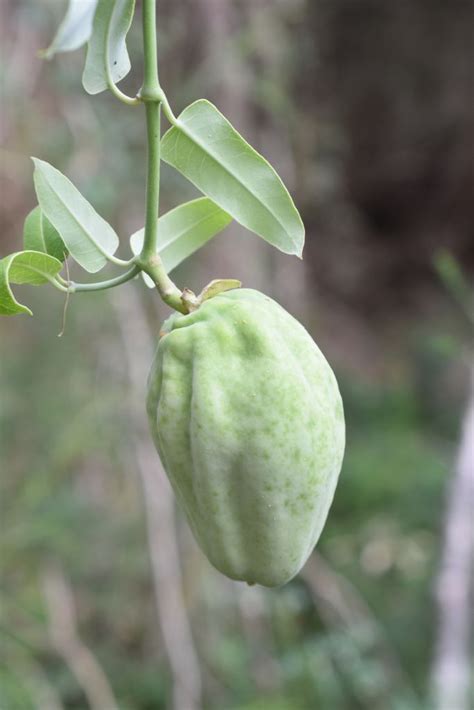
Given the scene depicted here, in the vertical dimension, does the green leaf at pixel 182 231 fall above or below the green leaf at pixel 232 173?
below

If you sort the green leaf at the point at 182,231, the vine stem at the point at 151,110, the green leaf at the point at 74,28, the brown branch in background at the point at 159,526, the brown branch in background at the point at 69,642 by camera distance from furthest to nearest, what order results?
the brown branch in background at the point at 159,526
the brown branch in background at the point at 69,642
the green leaf at the point at 182,231
the vine stem at the point at 151,110
the green leaf at the point at 74,28

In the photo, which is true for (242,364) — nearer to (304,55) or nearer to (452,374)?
(304,55)

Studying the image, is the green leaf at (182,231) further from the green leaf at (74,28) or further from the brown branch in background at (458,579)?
the brown branch in background at (458,579)

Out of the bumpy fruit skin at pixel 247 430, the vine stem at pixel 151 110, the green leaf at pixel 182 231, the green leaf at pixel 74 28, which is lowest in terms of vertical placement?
the bumpy fruit skin at pixel 247 430

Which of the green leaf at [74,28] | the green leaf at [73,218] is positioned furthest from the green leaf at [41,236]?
the green leaf at [74,28]

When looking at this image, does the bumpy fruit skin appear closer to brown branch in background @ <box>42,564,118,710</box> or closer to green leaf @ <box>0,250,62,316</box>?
green leaf @ <box>0,250,62,316</box>
